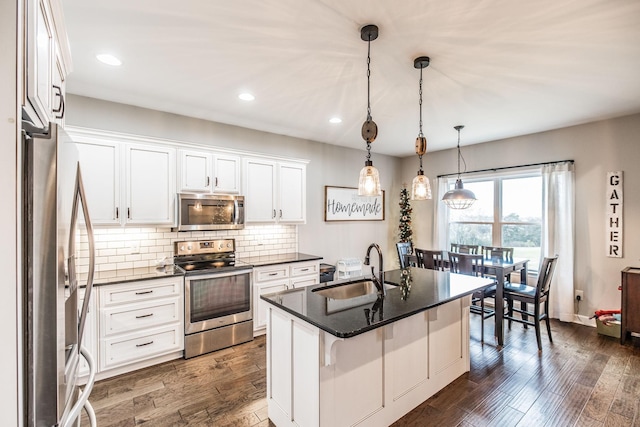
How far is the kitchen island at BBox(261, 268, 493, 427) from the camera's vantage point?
1812mm

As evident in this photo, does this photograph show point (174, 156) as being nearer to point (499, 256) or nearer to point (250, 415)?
point (250, 415)

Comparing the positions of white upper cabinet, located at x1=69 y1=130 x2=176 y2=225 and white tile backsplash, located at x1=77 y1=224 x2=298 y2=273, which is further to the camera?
white tile backsplash, located at x1=77 y1=224 x2=298 y2=273

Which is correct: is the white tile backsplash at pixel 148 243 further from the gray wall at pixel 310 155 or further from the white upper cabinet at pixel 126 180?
the gray wall at pixel 310 155

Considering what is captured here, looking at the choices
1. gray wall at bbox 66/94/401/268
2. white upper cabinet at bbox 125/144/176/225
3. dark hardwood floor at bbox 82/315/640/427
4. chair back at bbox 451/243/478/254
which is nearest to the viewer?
dark hardwood floor at bbox 82/315/640/427

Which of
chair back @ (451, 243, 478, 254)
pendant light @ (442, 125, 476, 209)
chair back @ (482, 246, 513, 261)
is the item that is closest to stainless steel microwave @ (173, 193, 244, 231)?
pendant light @ (442, 125, 476, 209)

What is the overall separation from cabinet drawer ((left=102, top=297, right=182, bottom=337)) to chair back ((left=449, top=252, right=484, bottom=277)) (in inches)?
126

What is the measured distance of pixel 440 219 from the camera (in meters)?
5.62

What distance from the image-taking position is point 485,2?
1774 millimetres

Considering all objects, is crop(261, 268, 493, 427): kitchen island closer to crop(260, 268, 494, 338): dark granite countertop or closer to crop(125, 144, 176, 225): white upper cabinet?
crop(260, 268, 494, 338): dark granite countertop

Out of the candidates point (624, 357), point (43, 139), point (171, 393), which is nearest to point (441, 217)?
point (624, 357)

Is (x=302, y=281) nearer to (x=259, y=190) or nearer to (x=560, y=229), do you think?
(x=259, y=190)

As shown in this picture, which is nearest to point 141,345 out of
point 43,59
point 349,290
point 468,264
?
point 349,290

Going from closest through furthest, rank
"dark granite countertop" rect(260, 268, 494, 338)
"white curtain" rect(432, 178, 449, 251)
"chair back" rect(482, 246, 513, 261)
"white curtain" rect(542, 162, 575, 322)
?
"dark granite countertop" rect(260, 268, 494, 338) < "white curtain" rect(542, 162, 575, 322) < "chair back" rect(482, 246, 513, 261) < "white curtain" rect(432, 178, 449, 251)

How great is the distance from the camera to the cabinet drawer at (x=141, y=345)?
2.80m
